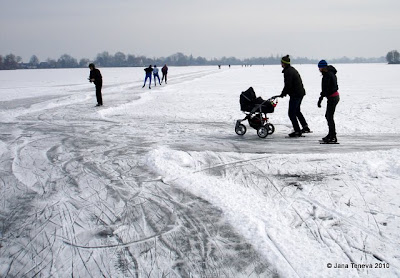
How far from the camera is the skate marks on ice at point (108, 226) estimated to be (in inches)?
128

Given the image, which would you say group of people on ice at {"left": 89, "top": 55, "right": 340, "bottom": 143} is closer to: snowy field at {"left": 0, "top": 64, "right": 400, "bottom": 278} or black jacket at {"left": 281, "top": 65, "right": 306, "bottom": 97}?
black jacket at {"left": 281, "top": 65, "right": 306, "bottom": 97}

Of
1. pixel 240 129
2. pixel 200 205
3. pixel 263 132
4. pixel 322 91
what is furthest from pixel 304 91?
pixel 200 205

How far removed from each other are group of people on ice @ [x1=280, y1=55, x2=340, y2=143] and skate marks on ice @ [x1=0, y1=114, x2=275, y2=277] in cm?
411

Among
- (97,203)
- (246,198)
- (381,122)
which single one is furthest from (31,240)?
(381,122)

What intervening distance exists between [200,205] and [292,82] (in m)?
4.75

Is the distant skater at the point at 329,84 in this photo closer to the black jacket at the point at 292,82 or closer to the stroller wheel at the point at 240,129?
the black jacket at the point at 292,82

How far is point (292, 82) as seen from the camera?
26.1 ft

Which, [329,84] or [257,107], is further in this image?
[257,107]

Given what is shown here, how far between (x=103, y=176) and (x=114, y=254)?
2417 mm

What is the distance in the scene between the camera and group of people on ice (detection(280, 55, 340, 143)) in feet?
23.7

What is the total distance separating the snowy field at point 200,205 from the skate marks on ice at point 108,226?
16 millimetres

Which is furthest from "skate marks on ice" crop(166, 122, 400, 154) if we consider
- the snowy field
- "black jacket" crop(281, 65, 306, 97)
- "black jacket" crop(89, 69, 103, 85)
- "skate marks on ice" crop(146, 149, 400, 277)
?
"black jacket" crop(89, 69, 103, 85)

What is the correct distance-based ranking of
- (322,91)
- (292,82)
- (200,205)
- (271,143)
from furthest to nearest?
(292,82) < (271,143) < (322,91) < (200,205)

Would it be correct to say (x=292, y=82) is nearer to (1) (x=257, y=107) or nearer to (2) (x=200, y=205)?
(1) (x=257, y=107)
